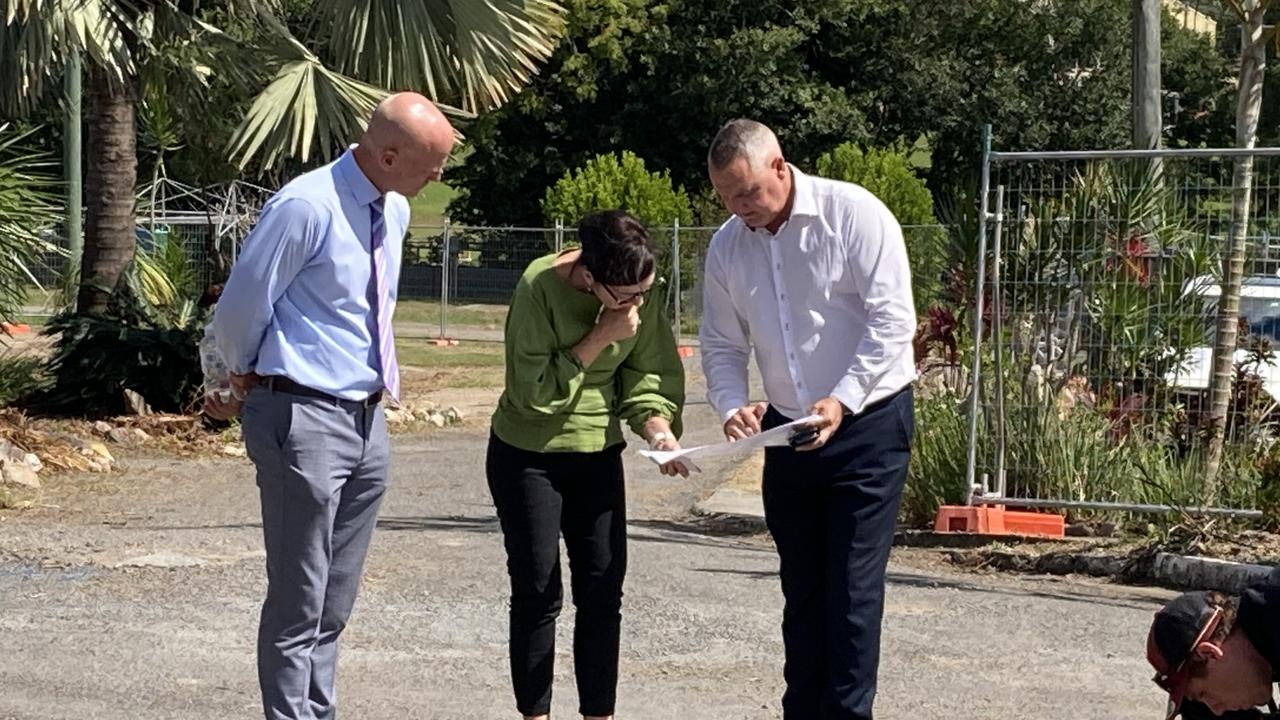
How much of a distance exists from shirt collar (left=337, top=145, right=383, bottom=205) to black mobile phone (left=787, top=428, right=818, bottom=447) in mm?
1321

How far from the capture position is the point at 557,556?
18.0 ft

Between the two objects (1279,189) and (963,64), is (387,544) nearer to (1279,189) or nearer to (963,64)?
(1279,189)

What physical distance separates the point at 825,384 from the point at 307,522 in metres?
1.50

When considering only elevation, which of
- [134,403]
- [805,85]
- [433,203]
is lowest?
[134,403]

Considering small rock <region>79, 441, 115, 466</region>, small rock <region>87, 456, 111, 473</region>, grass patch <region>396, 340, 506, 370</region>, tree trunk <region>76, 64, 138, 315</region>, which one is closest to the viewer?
small rock <region>87, 456, 111, 473</region>

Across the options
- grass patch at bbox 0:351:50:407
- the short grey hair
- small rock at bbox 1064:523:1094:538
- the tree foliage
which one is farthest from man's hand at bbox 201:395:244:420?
the tree foliage

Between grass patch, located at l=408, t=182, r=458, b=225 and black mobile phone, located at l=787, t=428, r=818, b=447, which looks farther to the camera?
grass patch, located at l=408, t=182, r=458, b=225

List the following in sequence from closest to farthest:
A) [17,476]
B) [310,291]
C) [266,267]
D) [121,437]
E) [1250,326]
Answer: [266,267] → [310,291] → [1250,326] → [17,476] → [121,437]

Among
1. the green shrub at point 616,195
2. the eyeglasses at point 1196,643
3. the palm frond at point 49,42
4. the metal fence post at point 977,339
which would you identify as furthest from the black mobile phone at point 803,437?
the green shrub at point 616,195

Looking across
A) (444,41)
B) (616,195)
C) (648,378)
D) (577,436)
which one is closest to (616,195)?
(616,195)

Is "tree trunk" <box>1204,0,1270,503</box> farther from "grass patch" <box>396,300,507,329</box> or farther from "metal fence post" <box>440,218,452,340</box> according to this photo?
"grass patch" <box>396,300,507,329</box>

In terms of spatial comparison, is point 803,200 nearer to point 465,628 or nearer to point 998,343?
point 465,628

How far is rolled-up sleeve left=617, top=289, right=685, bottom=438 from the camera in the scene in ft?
18.0

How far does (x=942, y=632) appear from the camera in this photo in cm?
755
